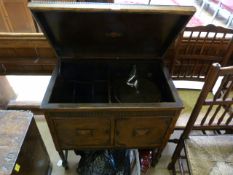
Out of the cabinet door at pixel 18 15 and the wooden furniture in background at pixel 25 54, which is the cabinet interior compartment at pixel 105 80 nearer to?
the wooden furniture in background at pixel 25 54

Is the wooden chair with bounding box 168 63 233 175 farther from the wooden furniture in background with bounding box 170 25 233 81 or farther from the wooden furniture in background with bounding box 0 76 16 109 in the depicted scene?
the wooden furniture in background with bounding box 0 76 16 109

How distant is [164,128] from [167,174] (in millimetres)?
603

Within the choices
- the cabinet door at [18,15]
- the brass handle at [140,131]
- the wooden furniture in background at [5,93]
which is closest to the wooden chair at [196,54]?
the brass handle at [140,131]

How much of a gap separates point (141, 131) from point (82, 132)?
349mm

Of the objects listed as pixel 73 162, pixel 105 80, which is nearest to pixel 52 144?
pixel 73 162

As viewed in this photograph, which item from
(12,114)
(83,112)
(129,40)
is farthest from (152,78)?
(12,114)

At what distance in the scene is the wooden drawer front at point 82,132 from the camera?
105 cm

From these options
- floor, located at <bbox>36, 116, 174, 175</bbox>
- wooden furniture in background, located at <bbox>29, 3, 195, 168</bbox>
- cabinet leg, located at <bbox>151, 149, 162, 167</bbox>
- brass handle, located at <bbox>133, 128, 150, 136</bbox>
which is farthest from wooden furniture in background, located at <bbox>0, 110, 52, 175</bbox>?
cabinet leg, located at <bbox>151, 149, 162, 167</bbox>

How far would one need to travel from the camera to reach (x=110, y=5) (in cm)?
88

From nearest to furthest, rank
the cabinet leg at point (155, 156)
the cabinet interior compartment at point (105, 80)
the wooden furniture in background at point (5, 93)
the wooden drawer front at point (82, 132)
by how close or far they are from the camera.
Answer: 1. the wooden drawer front at point (82, 132)
2. the cabinet interior compartment at point (105, 80)
3. the cabinet leg at point (155, 156)
4. the wooden furniture in background at point (5, 93)

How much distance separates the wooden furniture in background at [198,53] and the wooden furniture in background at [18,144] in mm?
1036

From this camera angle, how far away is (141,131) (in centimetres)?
114

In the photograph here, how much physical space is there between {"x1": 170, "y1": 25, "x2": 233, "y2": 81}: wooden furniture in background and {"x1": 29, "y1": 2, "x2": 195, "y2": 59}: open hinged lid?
→ 21 cm

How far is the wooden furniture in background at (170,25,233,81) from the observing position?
1.31 meters
